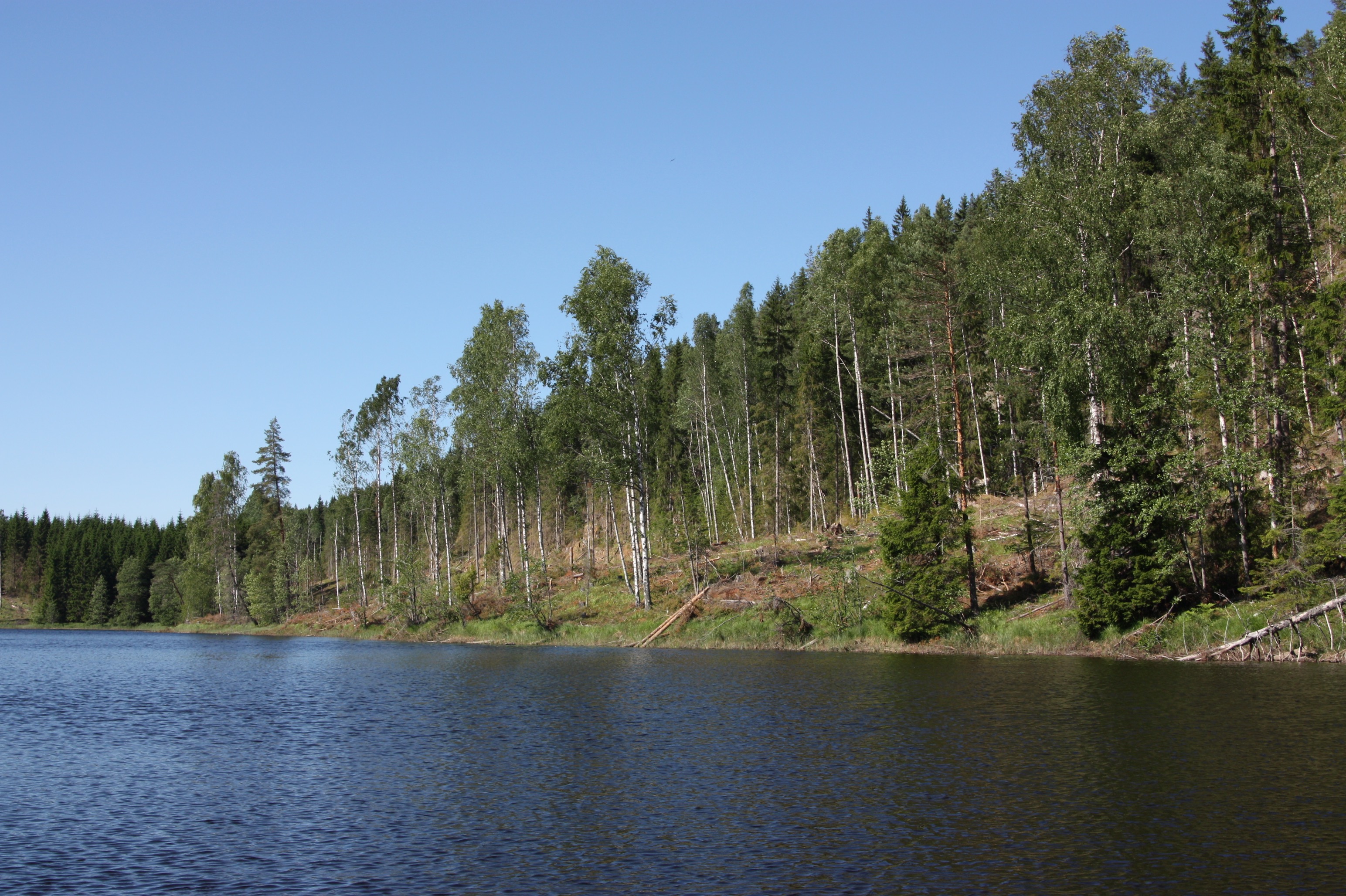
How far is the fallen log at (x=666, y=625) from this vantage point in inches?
1941

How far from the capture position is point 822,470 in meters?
70.4

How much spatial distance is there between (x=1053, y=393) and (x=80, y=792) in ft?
106

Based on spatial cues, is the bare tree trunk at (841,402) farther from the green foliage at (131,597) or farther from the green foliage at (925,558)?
the green foliage at (131,597)

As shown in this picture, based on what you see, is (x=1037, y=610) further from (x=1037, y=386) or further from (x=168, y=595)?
(x=168, y=595)

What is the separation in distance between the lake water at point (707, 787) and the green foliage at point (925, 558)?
26.6 feet

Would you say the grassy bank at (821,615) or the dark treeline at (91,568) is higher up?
the dark treeline at (91,568)

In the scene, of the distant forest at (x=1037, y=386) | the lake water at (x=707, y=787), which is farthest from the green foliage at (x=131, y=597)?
the lake water at (x=707, y=787)

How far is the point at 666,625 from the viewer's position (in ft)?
163

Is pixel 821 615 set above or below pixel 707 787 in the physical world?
above

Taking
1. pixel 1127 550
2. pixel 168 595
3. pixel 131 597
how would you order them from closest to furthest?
pixel 1127 550, pixel 168 595, pixel 131 597

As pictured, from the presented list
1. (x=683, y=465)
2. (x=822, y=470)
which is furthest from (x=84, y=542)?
(x=822, y=470)

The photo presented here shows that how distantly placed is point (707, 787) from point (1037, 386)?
90.8 ft

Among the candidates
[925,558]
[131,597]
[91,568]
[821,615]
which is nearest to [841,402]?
[821,615]

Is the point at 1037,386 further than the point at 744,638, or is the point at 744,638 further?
the point at 744,638
